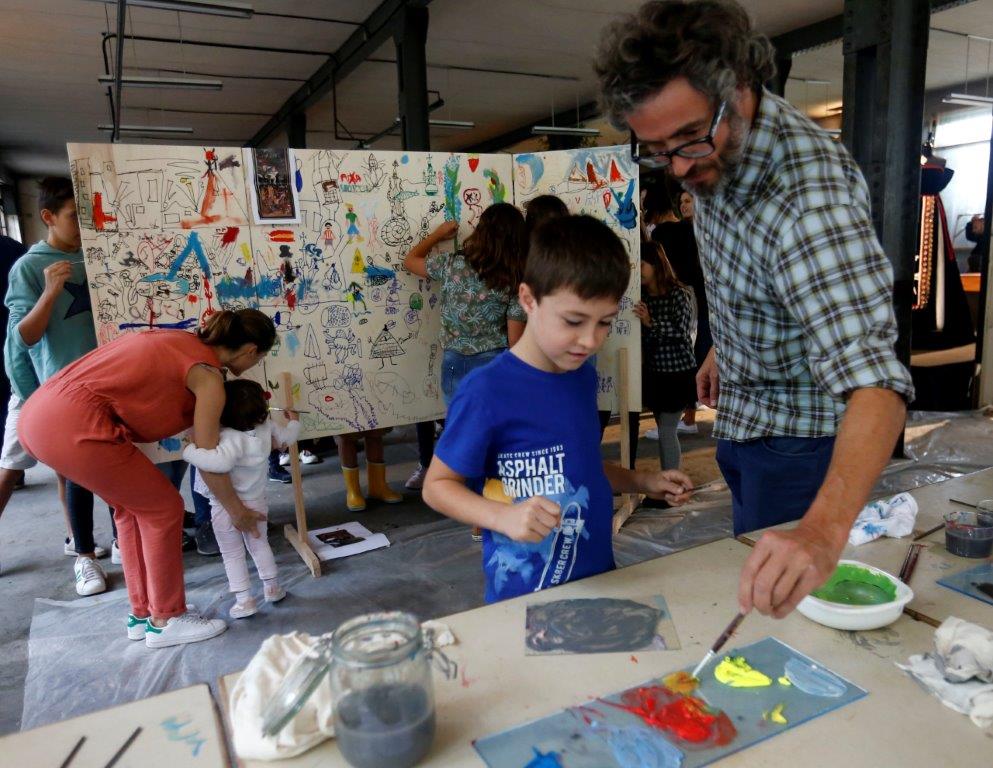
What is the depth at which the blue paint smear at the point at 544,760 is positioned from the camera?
735mm

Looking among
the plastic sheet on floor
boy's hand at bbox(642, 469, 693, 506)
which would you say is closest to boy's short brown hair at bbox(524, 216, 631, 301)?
boy's hand at bbox(642, 469, 693, 506)

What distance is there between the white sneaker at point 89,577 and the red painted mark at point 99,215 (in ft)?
4.51

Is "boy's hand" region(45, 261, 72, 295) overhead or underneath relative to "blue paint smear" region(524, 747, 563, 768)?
overhead

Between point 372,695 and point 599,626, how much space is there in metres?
0.41

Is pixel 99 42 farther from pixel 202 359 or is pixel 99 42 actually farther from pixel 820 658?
pixel 820 658

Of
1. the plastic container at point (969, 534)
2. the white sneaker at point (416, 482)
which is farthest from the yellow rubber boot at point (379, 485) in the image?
the plastic container at point (969, 534)

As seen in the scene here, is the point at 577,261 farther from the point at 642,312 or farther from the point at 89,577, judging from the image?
the point at 89,577

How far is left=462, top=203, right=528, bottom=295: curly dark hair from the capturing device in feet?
9.35

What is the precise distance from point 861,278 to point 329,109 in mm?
8878

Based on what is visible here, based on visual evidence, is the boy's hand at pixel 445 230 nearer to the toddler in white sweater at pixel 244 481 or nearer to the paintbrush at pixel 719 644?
the toddler in white sweater at pixel 244 481

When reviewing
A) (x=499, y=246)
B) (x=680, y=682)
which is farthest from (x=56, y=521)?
(x=680, y=682)

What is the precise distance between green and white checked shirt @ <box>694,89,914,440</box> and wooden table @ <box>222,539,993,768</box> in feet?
1.17

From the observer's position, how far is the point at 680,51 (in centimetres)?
100

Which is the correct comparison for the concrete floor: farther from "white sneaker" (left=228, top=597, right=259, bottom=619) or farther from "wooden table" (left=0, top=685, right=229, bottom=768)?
"wooden table" (left=0, top=685, right=229, bottom=768)
